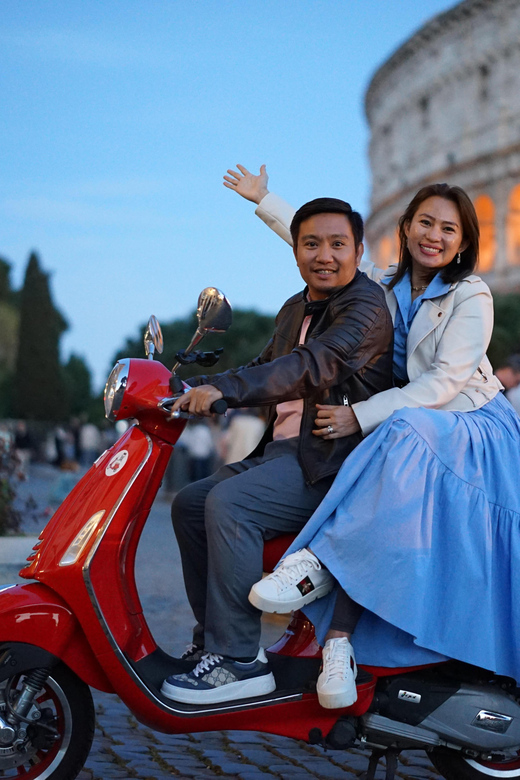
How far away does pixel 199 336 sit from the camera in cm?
309

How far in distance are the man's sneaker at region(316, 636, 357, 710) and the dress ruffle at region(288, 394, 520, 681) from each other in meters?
0.08

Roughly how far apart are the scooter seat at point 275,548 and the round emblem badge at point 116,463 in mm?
494

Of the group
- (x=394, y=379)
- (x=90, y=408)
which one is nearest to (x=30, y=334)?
(x=90, y=408)

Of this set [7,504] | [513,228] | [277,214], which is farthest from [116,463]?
[513,228]

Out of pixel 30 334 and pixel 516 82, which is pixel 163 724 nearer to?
pixel 516 82

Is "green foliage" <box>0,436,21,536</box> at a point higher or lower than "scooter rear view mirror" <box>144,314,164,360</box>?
lower

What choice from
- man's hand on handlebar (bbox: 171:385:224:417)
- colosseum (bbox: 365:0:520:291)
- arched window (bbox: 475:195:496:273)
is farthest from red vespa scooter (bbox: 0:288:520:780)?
arched window (bbox: 475:195:496:273)

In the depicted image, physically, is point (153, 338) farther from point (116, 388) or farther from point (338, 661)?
point (338, 661)

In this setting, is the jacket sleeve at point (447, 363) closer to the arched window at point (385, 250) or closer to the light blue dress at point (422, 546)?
the light blue dress at point (422, 546)

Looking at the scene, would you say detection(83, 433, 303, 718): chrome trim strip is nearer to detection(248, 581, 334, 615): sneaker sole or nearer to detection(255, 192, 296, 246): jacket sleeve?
detection(248, 581, 334, 615): sneaker sole

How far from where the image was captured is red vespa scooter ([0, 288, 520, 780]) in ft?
9.93

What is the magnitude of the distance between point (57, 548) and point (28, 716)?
47cm

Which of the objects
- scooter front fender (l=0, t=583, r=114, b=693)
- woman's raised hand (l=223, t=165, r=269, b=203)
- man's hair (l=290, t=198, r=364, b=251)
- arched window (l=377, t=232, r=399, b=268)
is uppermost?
arched window (l=377, t=232, r=399, b=268)

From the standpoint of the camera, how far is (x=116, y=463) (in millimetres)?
3178
